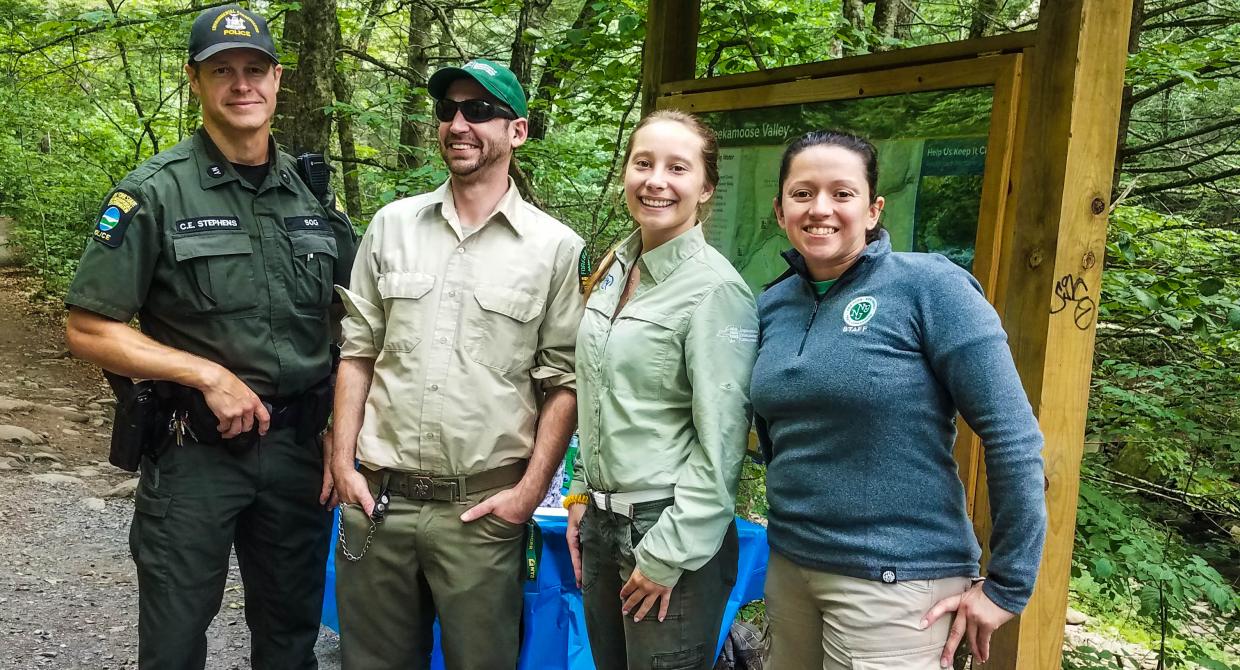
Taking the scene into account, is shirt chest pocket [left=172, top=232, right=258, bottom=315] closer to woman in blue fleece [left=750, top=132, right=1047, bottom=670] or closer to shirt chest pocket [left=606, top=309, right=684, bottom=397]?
shirt chest pocket [left=606, top=309, right=684, bottom=397]

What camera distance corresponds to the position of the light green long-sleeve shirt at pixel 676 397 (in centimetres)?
192

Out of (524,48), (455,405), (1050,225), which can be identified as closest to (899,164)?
(1050,225)

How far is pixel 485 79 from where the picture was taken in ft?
7.93

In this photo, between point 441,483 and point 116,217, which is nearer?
point 441,483

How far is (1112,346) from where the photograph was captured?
5.10m

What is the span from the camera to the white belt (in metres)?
2.01

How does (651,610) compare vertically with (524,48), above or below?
below

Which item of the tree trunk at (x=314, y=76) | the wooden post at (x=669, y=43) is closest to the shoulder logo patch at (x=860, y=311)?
the wooden post at (x=669, y=43)

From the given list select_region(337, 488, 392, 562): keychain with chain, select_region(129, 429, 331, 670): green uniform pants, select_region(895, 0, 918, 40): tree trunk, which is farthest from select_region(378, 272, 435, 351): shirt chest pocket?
select_region(895, 0, 918, 40): tree trunk

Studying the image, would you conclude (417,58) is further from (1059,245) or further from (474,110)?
(1059,245)

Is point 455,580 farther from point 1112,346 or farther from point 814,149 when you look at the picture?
point 1112,346

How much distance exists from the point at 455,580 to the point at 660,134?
4.39 feet

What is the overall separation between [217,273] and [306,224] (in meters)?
0.35

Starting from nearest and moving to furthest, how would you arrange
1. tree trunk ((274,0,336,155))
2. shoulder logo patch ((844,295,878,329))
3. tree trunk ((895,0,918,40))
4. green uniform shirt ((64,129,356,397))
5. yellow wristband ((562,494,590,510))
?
shoulder logo patch ((844,295,878,329)) < yellow wristband ((562,494,590,510)) < green uniform shirt ((64,129,356,397)) < tree trunk ((274,0,336,155)) < tree trunk ((895,0,918,40))
